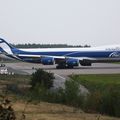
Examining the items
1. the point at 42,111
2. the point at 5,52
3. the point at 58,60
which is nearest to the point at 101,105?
the point at 42,111

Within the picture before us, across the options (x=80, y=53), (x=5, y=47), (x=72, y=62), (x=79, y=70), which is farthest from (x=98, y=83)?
(x=5, y=47)

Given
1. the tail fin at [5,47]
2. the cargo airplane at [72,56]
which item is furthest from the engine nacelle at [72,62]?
the tail fin at [5,47]

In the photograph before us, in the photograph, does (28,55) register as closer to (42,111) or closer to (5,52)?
(5,52)

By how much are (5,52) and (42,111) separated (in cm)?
6727

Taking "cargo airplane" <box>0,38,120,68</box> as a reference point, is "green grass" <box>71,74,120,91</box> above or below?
below

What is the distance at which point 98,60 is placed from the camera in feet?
265

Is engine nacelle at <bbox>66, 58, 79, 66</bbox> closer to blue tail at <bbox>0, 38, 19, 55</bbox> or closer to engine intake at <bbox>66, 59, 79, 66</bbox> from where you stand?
engine intake at <bbox>66, 59, 79, 66</bbox>

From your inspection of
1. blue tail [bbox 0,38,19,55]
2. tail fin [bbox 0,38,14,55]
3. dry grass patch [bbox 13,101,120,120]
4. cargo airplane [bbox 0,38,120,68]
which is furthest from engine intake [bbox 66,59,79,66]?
dry grass patch [bbox 13,101,120,120]

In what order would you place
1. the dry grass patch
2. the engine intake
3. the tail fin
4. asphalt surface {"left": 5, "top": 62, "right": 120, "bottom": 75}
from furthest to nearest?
the tail fin → the engine intake → asphalt surface {"left": 5, "top": 62, "right": 120, "bottom": 75} → the dry grass patch

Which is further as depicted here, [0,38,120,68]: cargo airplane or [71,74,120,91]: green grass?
[0,38,120,68]: cargo airplane

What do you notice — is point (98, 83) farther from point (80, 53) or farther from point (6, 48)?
point (6, 48)

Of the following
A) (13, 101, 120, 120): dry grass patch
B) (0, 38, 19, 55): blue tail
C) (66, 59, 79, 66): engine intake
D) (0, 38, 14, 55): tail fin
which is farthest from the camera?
(0, 38, 14, 55): tail fin

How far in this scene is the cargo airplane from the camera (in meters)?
79.6

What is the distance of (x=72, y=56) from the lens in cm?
8131
